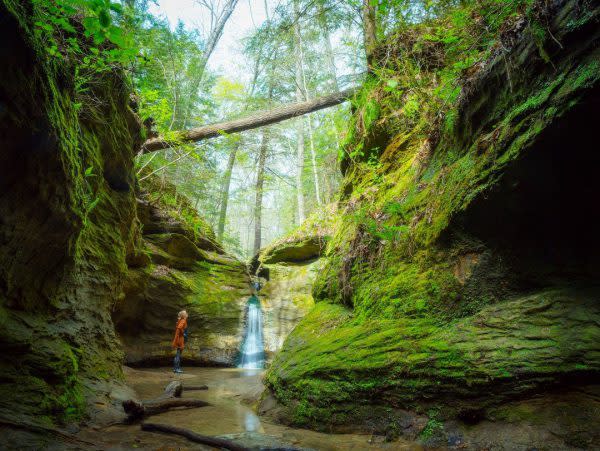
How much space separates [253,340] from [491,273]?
11.3 m

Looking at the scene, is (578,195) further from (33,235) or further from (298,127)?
(298,127)

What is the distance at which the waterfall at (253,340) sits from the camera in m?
12.9

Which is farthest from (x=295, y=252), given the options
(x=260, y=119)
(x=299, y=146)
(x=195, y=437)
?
(x=195, y=437)

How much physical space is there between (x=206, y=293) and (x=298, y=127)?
1263 centimetres

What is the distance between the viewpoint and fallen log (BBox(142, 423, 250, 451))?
341 centimetres

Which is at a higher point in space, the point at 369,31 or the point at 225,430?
the point at 369,31

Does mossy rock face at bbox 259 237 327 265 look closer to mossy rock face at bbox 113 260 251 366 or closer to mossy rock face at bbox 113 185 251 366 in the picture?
mossy rock face at bbox 113 185 251 366

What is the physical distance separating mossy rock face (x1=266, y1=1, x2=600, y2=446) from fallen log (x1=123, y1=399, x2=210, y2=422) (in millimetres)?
1496

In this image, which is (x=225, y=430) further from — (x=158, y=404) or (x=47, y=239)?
(x=47, y=239)

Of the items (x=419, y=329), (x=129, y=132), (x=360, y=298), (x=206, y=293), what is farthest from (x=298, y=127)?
(x=419, y=329)

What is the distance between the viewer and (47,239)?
413cm

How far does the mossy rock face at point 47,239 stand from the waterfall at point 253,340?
7379 millimetres

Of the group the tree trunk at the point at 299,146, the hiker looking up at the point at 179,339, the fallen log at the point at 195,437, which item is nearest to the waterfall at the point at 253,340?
the hiker looking up at the point at 179,339

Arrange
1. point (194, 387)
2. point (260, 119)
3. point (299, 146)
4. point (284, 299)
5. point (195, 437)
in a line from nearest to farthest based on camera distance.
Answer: point (195, 437) < point (194, 387) < point (260, 119) < point (284, 299) < point (299, 146)
